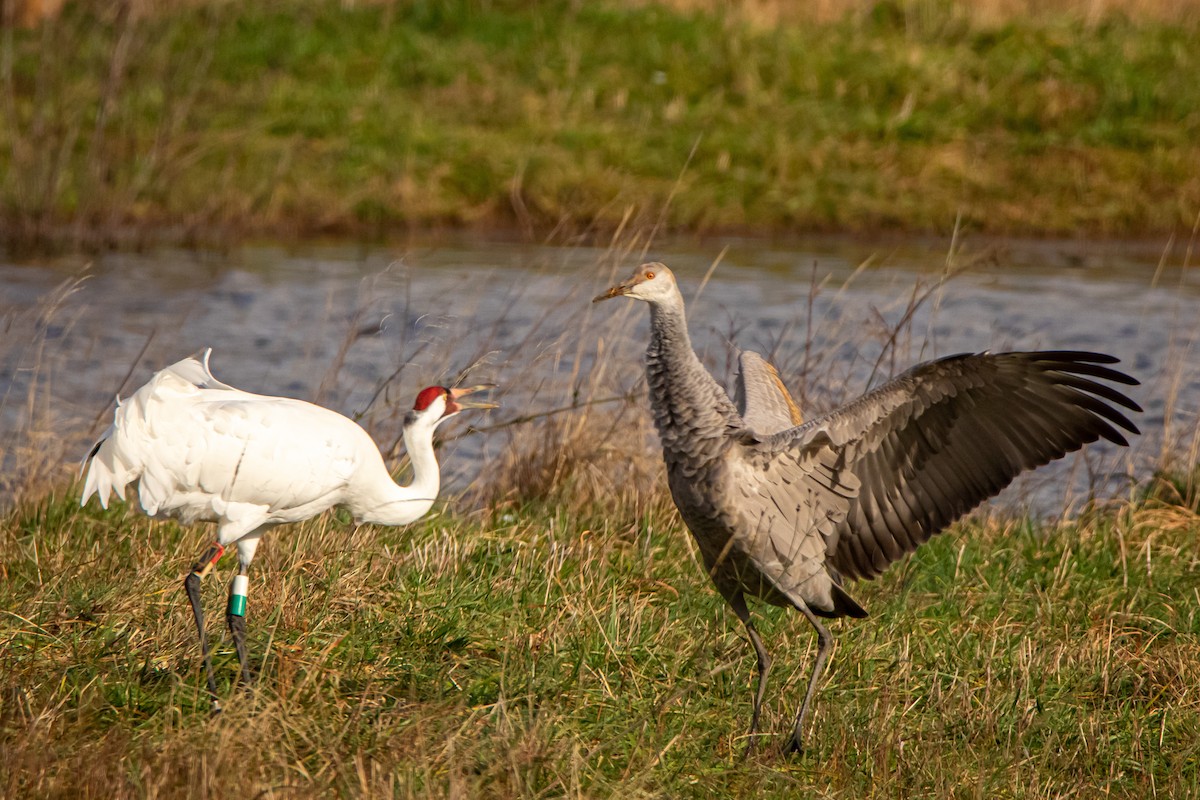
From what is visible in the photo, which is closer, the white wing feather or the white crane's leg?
the white crane's leg

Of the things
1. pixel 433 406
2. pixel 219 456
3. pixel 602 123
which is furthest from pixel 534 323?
pixel 602 123

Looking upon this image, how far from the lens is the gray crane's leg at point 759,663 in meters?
3.95

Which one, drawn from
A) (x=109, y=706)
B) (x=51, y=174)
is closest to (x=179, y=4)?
(x=51, y=174)

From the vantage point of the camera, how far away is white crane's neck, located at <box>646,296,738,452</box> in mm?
4098

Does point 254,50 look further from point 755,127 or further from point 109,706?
point 109,706

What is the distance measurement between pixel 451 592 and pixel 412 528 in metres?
0.93

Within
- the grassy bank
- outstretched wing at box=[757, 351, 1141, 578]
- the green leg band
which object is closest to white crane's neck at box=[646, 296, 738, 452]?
outstretched wing at box=[757, 351, 1141, 578]

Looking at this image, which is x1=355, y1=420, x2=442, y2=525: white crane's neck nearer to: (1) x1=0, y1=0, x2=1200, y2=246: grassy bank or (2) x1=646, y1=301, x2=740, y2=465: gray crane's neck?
(2) x1=646, y1=301, x2=740, y2=465: gray crane's neck

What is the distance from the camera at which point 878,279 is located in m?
12.0

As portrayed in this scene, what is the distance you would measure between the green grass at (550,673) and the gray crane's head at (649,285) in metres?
0.93

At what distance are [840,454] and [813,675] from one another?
61 centimetres

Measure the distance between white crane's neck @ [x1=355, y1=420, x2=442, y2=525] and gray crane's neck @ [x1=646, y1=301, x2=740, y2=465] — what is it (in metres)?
0.69

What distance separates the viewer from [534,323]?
7035 millimetres

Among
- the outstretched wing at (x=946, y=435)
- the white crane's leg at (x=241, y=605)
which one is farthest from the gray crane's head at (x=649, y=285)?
the white crane's leg at (x=241, y=605)
